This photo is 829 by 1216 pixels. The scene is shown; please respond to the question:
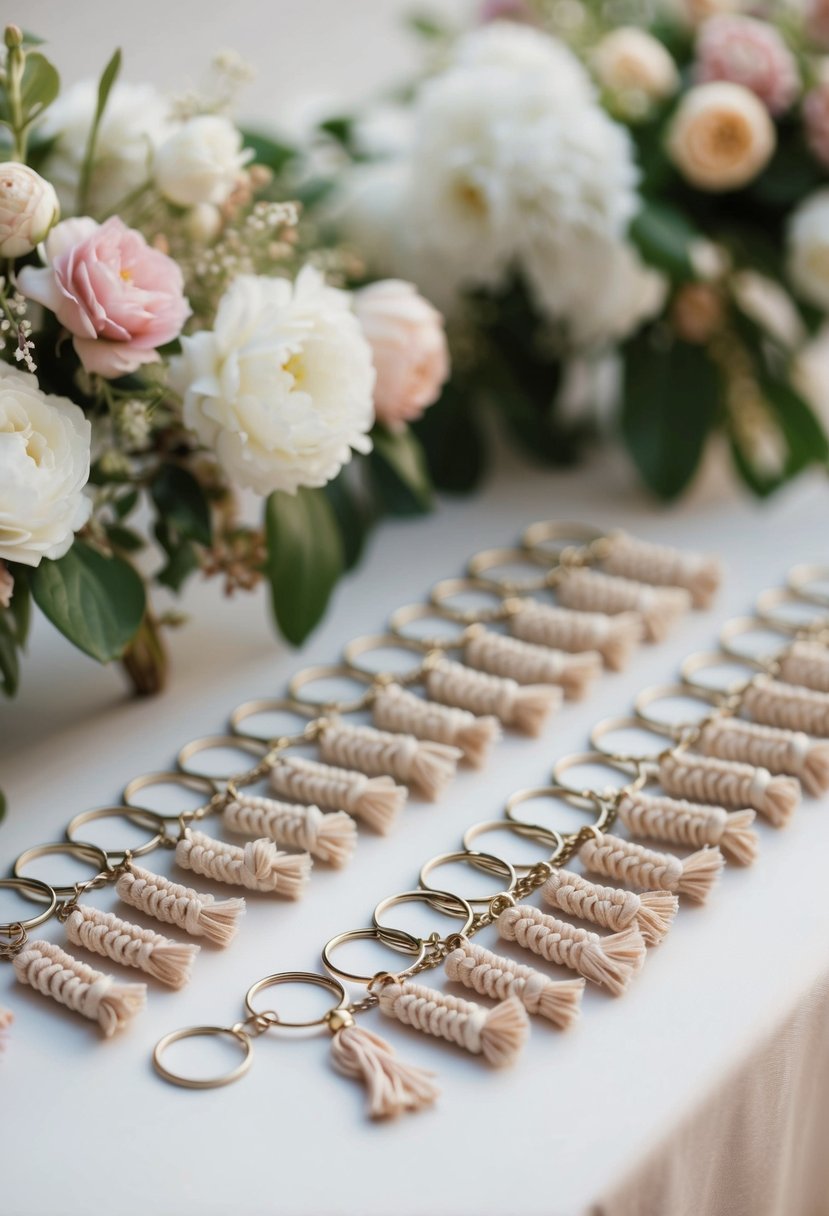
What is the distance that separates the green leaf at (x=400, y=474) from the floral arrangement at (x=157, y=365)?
4 cm

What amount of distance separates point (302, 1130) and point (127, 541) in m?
0.49

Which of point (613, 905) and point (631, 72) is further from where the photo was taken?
point (631, 72)

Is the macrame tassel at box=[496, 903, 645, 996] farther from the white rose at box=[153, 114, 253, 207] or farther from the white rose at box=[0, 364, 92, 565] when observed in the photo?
the white rose at box=[153, 114, 253, 207]

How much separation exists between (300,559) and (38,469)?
0.98 feet

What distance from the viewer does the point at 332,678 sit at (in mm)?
1114

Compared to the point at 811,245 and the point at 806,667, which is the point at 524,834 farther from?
the point at 811,245

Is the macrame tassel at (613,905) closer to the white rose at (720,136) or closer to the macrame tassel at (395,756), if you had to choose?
the macrame tassel at (395,756)

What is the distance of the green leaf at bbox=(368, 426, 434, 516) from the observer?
1.16m

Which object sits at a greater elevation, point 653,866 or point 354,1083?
point 653,866

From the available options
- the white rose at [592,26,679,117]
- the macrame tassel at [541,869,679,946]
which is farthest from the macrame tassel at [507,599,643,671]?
the white rose at [592,26,679,117]

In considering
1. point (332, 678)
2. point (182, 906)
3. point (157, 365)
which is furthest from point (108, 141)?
point (182, 906)

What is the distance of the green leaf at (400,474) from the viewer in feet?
3.79

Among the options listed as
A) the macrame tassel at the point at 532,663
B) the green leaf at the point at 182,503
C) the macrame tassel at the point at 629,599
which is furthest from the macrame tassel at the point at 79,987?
the macrame tassel at the point at 629,599

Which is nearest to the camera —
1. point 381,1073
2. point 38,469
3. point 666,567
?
point 381,1073
